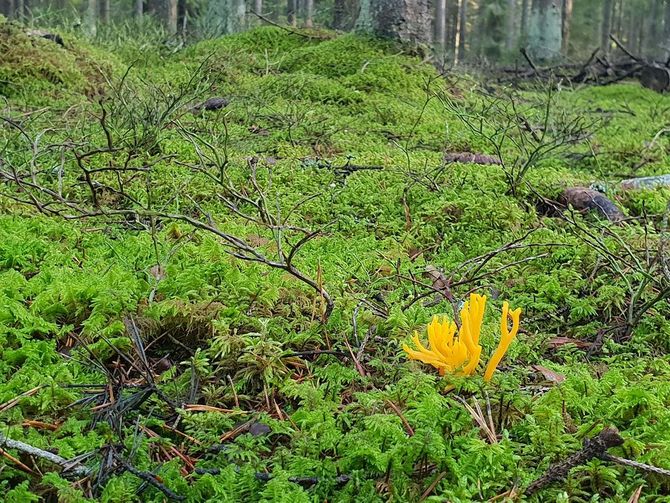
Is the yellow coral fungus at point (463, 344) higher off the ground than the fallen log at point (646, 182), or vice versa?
the fallen log at point (646, 182)

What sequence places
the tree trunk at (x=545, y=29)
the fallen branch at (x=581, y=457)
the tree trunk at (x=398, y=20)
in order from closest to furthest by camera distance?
the fallen branch at (x=581, y=457) → the tree trunk at (x=398, y=20) → the tree trunk at (x=545, y=29)

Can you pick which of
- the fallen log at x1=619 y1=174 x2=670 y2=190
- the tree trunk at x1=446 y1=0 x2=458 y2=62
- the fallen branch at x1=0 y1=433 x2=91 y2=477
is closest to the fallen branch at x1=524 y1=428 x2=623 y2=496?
the fallen branch at x1=0 y1=433 x2=91 y2=477

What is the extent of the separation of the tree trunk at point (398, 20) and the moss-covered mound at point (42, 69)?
308cm

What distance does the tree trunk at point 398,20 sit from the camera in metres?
7.40

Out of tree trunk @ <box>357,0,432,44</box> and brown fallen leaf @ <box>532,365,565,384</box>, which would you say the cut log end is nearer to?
tree trunk @ <box>357,0,432,44</box>

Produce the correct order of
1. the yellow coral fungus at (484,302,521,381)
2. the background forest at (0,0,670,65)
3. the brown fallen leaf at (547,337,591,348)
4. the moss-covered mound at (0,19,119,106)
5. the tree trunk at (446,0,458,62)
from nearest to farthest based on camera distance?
the yellow coral fungus at (484,302,521,381), the brown fallen leaf at (547,337,591,348), the moss-covered mound at (0,19,119,106), the background forest at (0,0,670,65), the tree trunk at (446,0,458,62)

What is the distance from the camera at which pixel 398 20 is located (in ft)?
24.4

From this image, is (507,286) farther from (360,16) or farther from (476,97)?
(360,16)

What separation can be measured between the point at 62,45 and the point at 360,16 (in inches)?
137

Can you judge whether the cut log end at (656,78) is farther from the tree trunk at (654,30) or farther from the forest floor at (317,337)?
the tree trunk at (654,30)

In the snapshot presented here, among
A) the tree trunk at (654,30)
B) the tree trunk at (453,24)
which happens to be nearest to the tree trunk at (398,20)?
the tree trunk at (453,24)

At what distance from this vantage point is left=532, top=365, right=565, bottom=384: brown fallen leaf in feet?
6.21

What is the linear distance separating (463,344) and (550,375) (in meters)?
0.39

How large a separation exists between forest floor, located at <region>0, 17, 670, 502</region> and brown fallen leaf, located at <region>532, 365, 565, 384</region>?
1 cm
